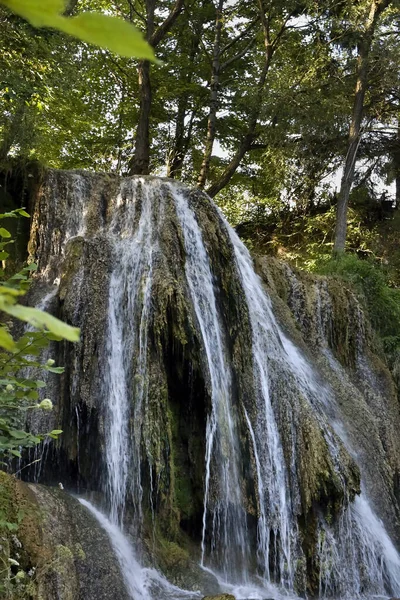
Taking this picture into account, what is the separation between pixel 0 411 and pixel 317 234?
13.3m

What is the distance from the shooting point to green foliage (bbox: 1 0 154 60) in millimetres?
407

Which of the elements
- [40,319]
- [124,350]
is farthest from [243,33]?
[40,319]

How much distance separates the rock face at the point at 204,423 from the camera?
5.30 m

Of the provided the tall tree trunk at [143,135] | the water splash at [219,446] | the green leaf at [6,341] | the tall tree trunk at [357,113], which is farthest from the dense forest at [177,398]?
the tall tree trunk at [143,135]

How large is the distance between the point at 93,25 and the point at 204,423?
5.78m

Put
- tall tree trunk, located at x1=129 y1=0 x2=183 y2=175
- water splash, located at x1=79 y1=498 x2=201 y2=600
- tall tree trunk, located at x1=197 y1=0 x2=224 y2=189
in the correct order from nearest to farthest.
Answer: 1. water splash, located at x1=79 y1=498 x2=201 y2=600
2. tall tree trunk, located at x1=129 y1=0 x2=183 y2=175
3. tall tree trunk, located at x1=197 y1=0 x2=224 y2=189

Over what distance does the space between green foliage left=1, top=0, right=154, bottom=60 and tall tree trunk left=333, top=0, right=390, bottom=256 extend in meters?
12.3

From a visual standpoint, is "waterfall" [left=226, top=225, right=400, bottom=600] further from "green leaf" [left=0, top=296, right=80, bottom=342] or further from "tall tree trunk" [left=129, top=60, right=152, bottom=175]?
"tall tree trunk" [left=129, top=60, right=152, bottom=175]

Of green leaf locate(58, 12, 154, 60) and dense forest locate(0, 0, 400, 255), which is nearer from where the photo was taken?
green leaf locate(58, 12, 154, 60)

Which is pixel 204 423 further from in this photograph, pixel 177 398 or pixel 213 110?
pixel 213 110

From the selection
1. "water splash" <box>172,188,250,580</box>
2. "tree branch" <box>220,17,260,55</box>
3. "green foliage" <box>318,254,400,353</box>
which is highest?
"tree branch" <box>220,17,260,55</box>

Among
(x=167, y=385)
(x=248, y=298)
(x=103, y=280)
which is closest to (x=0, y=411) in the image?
(x=167, y=385)

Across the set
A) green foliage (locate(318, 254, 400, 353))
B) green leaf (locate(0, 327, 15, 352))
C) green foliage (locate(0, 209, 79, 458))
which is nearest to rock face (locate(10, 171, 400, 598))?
green foliage (locate(0, 209, 79, 458))

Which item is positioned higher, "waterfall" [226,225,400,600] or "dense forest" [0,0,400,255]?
"dense forest" [0,0,400,255]
